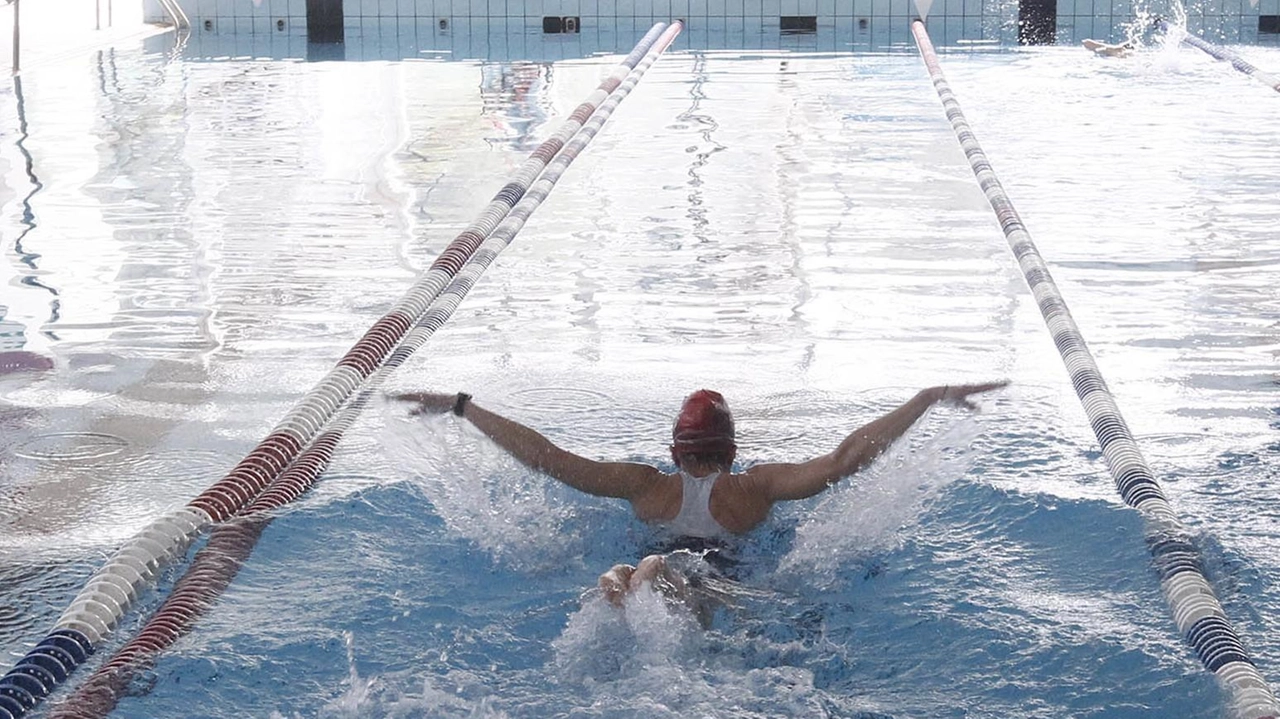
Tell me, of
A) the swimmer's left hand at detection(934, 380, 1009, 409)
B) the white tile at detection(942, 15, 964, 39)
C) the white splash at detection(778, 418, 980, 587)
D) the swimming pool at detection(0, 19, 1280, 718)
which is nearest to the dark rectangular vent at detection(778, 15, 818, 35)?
the white tile at detection(942, 15, 964, 39)

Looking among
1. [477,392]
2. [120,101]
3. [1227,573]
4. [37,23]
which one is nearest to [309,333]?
[477,392]

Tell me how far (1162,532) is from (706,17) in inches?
560

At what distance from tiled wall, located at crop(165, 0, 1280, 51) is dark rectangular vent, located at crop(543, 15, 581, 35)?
89mm

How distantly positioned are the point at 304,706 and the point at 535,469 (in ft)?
2.90

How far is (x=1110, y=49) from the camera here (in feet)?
45.1

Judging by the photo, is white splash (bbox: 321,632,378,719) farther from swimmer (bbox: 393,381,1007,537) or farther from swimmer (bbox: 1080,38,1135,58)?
swimmer (bbox: 1080,38,1135,58)

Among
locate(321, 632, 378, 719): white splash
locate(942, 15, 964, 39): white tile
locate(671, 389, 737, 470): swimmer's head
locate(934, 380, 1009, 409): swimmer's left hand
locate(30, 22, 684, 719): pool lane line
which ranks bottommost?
locate(321, 632, 378, 719): white splash

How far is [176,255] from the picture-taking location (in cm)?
681

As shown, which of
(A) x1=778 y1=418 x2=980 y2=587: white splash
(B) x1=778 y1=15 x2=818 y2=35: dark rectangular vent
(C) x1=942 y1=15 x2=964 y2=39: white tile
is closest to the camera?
(A) x1=778 y1=418 x2=980 y2=587: white splash

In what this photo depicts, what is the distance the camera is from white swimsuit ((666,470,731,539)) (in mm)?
3422

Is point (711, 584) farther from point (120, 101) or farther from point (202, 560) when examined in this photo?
point (120, 101)

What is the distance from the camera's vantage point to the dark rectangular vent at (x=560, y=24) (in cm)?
1689

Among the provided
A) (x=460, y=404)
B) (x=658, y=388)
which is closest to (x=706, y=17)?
(x=658, y=388)

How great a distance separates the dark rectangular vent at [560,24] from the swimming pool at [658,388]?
6488 mm
